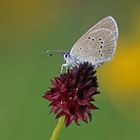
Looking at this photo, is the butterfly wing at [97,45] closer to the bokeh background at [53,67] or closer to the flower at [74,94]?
the flower at [74,94]

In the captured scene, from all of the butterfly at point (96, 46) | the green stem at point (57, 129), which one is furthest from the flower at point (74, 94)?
the butterfly at point (96, 46)

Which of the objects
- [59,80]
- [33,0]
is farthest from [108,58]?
[33,0]

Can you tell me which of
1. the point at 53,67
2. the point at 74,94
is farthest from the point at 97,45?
the point at 53,67

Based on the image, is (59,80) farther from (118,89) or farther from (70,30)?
(70,30)

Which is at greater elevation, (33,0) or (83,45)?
(33,0)

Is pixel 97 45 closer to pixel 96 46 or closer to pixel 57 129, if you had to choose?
pixel 96 46

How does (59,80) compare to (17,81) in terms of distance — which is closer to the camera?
(59,80)
